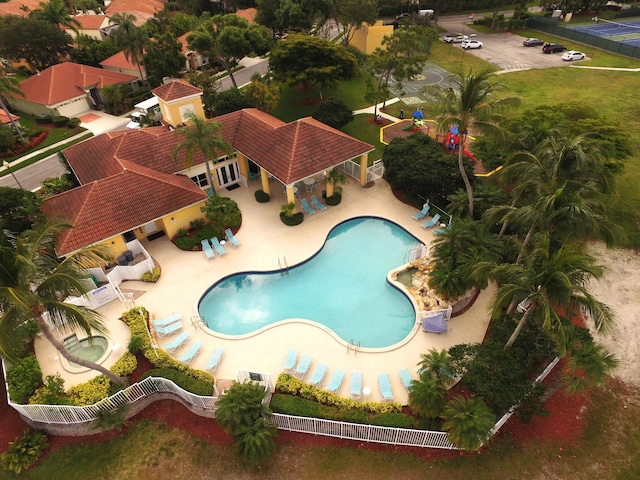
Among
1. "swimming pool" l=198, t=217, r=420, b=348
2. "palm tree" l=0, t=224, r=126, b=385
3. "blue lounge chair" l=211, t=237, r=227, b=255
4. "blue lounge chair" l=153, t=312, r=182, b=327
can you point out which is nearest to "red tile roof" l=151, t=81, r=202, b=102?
"blue lounge chair" l=211, t=237, r=227, b=255

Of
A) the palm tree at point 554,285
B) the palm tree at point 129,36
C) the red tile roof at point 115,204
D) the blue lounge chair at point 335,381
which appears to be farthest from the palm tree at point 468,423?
the palm tree at point 129,36

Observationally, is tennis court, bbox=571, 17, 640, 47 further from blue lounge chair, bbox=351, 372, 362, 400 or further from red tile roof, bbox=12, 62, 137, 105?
red tile roof, bbox=12, 62, 137, 105

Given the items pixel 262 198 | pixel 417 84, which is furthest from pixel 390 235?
pixel 417 84

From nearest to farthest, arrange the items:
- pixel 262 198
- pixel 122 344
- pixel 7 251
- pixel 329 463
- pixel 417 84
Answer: pixel 7 251 → pixel 329 463 → pixel 122 344 → pixel 262 198 → pixel 417 84

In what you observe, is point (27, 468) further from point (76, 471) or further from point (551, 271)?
point (551, 271)

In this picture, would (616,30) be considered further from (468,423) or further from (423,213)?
(468,423)

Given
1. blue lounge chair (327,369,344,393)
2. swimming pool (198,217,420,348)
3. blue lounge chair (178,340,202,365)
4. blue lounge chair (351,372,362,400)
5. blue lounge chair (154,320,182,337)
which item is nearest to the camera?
blue lounge chair (351,372,362,400)

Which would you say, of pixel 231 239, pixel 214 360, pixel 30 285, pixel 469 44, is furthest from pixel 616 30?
pixel 30 285
